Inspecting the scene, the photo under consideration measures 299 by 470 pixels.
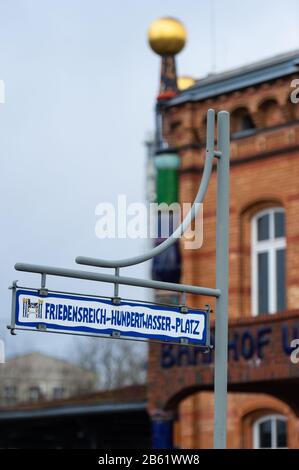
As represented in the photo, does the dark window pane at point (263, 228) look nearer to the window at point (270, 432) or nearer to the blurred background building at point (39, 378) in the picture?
the window at point (270, 432)

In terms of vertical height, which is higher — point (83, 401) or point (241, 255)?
point (241, 255)

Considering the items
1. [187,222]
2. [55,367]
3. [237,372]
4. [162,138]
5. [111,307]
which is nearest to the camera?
[111,307]

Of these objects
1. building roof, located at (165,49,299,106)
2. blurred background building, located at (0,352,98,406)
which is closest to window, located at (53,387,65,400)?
blurred background building, located at (0,352,98,406)

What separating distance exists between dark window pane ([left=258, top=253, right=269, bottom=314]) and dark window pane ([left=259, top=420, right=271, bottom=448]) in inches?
90.7

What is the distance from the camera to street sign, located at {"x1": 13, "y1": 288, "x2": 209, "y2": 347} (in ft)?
38.8

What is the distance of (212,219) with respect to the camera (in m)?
27.3

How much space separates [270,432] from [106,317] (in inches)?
580

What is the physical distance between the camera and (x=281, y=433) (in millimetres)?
26000

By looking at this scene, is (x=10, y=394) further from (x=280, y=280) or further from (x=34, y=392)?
(x=280, y=280)

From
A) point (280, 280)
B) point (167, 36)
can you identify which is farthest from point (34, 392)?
point (280, 280)

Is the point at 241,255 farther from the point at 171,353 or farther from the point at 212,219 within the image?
the point at 171,353
